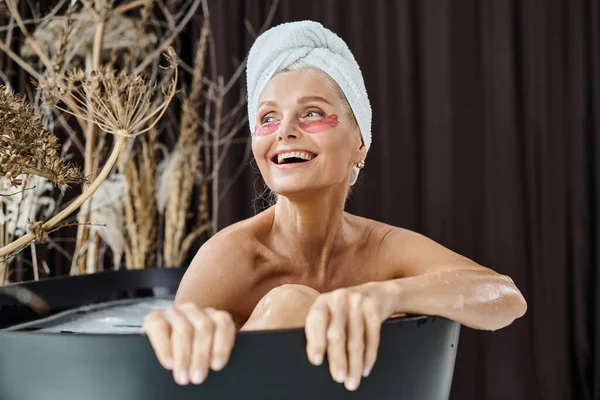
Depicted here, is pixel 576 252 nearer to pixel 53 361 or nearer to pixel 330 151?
pixel 330 151

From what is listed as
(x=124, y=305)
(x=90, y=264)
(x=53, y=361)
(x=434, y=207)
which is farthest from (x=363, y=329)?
(x=434, y=207)

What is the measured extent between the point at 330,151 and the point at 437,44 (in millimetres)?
1961

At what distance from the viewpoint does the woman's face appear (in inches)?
37.2

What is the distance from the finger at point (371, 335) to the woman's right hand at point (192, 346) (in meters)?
0.12

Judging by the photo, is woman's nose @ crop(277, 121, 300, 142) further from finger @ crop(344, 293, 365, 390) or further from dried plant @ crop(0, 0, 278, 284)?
finger @ crop(344, 293, 365, 390)

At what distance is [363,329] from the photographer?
1.89ft

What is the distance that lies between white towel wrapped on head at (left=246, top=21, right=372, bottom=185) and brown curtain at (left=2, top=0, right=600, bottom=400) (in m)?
1.52

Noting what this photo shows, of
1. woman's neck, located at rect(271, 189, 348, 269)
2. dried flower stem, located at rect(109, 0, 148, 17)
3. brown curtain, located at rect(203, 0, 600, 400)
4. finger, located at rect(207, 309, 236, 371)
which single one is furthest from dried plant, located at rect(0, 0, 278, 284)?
brown curtain, located at rect(203, 0, 600, 400)

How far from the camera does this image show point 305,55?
1.00 m

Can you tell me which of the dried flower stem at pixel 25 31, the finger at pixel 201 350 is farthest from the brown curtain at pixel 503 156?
the finger at pixel 201 350

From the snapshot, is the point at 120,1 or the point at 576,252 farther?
the point at 120,1

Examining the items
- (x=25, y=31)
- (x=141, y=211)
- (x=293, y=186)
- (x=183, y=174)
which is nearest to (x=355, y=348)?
(x=293, y=186)

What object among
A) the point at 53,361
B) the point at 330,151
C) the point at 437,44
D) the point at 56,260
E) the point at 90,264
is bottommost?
the point at 56,260

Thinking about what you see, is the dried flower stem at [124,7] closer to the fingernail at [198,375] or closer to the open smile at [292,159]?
the open smile at [292,159]
